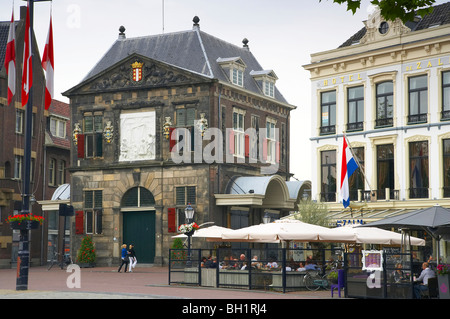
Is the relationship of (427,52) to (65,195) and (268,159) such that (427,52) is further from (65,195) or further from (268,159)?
(65,195)

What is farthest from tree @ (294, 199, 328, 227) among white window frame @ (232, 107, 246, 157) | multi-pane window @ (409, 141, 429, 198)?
white window frame @ (232, 107, 246, 157)

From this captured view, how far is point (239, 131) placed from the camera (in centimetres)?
4684

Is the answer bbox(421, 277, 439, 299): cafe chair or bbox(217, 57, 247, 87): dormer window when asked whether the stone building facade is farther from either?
bbox(421, 277, 439, 299): cafe chair

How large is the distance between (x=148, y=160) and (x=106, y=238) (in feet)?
16.4

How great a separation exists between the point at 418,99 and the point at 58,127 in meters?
31.2

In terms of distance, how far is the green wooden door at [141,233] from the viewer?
45.0 m

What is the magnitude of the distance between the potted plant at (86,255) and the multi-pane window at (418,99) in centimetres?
1924

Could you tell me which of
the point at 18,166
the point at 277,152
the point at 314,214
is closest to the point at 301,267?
the point at 314,214

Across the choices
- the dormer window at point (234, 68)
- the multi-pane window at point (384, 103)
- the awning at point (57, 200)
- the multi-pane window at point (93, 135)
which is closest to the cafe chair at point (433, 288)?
the multi-pane window at point (384, 103)

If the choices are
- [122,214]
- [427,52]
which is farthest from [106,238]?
[427,52]

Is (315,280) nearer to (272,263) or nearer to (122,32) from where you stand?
(272,263)

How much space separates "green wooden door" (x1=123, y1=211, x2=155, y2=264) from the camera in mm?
45000

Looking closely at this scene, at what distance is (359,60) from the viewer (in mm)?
38188
